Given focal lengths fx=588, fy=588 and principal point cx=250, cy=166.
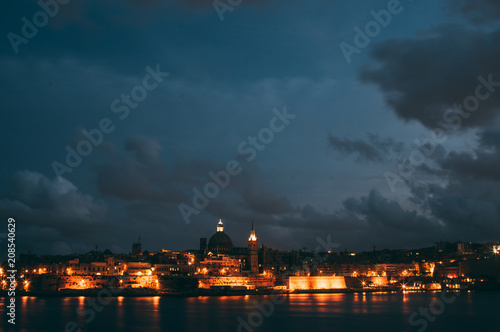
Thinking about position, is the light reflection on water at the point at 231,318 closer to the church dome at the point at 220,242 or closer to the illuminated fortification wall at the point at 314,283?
the illuminated fortification wall at the point at 314,283

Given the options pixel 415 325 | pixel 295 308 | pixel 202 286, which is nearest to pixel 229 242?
pixel 202 286

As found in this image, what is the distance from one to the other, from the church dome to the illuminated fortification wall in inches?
987

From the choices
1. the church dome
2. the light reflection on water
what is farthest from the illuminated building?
the light reflection on water

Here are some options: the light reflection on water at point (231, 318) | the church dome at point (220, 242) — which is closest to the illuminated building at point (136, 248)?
the church dome at point (220, 242)

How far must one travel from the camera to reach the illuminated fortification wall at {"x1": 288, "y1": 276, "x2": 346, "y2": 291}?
8369 centimetres

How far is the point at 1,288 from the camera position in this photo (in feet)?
248

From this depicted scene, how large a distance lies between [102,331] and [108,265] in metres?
46.7

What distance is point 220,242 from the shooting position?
10800cm

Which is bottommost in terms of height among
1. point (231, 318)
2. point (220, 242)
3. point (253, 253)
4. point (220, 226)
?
point (231, 318)

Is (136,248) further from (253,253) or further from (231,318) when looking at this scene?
(231,318)

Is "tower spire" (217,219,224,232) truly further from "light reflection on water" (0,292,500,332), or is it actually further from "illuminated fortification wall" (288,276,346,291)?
"light reflection on water" (0,292,500,332)

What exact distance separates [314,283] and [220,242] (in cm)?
2757

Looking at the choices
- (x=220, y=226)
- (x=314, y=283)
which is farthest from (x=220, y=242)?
(x=314, y=283)

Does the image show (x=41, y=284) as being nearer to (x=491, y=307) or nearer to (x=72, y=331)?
(x=72, y=331)
